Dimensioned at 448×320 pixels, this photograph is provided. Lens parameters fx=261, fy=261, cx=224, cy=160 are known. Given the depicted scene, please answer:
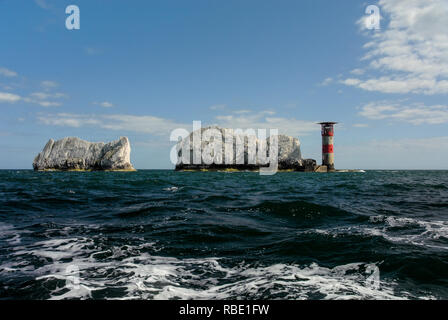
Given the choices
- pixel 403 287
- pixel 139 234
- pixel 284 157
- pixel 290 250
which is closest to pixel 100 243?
pixel 139 234

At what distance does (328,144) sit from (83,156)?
155591 millimetres

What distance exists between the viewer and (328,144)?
4592 inches

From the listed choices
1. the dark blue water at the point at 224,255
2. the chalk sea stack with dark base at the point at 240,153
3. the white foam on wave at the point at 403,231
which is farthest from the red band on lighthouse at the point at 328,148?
the white foam on wave at the point at 403,231

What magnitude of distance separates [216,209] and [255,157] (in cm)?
15597

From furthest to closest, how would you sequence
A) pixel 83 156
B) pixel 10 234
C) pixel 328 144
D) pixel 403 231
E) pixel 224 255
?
pixel 83 156 → pixel 328 144 → pixel 403 231 → pixel 10 234 → pixel 224 255

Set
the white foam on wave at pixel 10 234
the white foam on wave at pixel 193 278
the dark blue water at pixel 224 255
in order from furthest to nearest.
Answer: the white foam on wave at pixel 10 234 < the dark blue water at pixel 224 255 < the white foam on wave at pixel 193 278

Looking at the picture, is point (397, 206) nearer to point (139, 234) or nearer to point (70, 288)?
point (139, 234)

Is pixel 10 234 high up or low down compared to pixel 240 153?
down

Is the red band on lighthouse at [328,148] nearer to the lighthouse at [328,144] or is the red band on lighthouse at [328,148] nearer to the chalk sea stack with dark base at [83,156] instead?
the lighthouse at [328,144]

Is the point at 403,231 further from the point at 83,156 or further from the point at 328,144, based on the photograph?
the point at 83,156

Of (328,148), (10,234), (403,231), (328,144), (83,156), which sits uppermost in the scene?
(328,144)

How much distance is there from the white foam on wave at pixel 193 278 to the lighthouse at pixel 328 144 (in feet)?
375

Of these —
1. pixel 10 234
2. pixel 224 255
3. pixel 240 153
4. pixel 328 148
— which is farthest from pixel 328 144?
pixel 10 234

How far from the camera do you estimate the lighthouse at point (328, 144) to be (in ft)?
368
